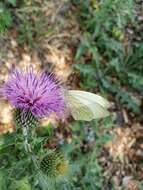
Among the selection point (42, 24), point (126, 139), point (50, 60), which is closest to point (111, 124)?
point (126, 139)

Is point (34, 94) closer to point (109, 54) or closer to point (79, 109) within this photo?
point (79, 109)

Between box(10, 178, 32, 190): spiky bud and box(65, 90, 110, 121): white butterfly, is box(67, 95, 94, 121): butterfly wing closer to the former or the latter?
box(65, 90, 110, 121): white butterfly

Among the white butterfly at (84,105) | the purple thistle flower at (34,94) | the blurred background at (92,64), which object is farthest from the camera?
the blurred background at (92,64)

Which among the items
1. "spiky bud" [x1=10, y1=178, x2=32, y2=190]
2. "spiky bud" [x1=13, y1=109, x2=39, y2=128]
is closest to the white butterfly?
"spiky bud" [x1=13, y1=109, x2=39, y2=128]

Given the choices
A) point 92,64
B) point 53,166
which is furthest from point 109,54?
point 53,166

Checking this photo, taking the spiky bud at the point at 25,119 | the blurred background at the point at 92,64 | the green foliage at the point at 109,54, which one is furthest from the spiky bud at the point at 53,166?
the green foliage at the point at 109,54

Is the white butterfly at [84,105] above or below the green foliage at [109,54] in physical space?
below

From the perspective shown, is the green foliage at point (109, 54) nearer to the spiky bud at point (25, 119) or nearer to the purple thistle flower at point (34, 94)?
the purple thistle flower at point (34, 94)
